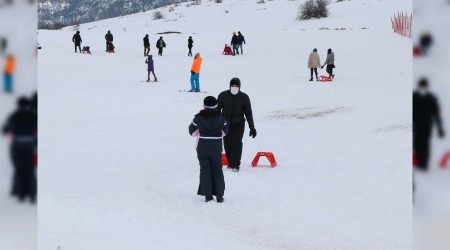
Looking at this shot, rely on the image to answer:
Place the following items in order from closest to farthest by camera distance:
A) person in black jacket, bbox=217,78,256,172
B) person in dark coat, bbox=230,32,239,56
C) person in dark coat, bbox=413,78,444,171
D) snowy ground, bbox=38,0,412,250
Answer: person in dark coat, bbox=413,78,444,171, snowy ground, bbox=38,0,412,250, person in black jacket, bbox=217,78,256,172, person in dark coat, bbox=230,32,239,56

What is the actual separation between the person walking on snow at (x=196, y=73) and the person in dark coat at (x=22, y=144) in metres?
18.4

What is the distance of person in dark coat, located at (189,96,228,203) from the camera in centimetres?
743

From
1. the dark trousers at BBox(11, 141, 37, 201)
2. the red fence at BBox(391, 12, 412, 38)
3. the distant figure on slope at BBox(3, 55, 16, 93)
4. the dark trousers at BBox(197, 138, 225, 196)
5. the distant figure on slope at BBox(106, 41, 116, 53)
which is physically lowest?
the dark trousers at BBox(197, 138, 225, 196)

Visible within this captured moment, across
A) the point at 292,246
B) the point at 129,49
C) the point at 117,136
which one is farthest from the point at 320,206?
the point at 129,49

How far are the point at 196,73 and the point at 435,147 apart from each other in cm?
1866

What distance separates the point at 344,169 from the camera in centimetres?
965

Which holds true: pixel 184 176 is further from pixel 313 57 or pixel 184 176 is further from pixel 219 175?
pixel 313 57

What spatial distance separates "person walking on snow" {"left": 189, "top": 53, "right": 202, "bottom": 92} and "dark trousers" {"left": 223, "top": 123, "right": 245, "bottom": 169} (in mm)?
10329

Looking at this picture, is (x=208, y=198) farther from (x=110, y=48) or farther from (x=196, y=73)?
(x=110, y=48)

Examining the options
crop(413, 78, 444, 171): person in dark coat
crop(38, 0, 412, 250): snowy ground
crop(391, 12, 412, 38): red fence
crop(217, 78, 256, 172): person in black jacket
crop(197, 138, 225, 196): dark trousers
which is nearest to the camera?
crop(413, 78, 444, 171): person in dark coat

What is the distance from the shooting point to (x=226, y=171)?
9.59 metres

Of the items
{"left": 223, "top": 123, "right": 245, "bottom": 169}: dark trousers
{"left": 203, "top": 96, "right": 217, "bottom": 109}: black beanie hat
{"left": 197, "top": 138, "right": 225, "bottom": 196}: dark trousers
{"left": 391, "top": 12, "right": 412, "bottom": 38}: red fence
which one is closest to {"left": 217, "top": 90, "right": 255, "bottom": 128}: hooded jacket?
{"left": 223, "top": 123, "right": 245, "bottom": 169}: dark trousers

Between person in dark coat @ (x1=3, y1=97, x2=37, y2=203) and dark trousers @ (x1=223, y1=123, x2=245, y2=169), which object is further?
dark trousers @ (x1=223, y1=123, x2=245, y2=169)

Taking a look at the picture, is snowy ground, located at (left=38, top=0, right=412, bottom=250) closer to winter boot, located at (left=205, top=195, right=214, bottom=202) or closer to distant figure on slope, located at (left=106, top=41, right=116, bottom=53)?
winter boot, located at (left=205, top=195, right=214, bottom=202)
